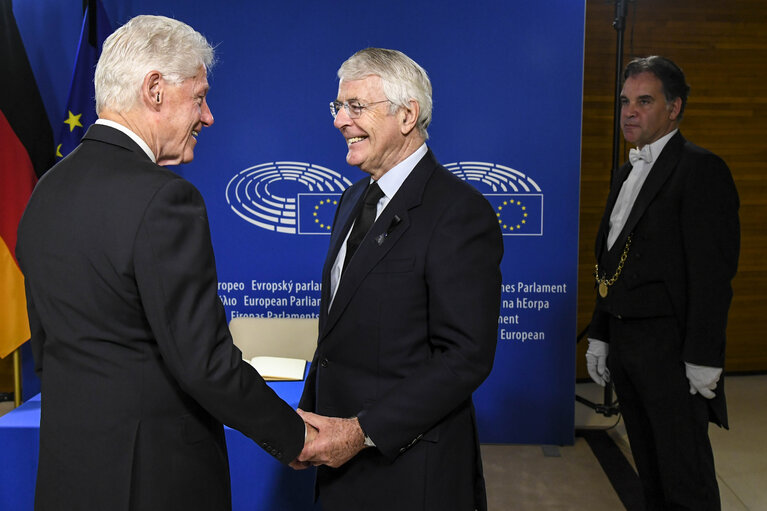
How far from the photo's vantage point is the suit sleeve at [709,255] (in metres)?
2.19

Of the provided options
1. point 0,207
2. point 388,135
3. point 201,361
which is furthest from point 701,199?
point 0,207

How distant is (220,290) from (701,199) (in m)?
2.46

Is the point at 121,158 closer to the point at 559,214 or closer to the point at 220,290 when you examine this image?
the point at 220,290

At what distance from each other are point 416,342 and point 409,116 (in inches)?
22.2

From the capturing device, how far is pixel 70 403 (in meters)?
1.26

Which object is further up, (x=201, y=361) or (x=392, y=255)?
(x=392, y=255)

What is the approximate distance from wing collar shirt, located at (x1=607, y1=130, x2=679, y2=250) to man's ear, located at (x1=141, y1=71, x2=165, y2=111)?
70.8 inches

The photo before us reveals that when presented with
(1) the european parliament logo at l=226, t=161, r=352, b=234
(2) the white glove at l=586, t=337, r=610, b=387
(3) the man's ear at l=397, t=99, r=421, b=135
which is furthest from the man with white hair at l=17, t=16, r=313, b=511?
(1) the european parliament logo at l=226, t=161, r=352, b=234

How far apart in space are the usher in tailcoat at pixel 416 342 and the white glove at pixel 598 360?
1215 mm

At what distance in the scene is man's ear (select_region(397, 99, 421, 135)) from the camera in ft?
5.37

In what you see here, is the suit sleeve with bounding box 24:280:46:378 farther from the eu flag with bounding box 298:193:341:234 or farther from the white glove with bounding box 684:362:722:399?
the eu flag with bounding box 298:193:341:234

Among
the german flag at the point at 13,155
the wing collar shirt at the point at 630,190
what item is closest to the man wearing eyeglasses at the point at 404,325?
the wing collar shirt at the point at 630,190

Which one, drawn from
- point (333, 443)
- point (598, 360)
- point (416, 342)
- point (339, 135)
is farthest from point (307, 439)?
point (339, 135)

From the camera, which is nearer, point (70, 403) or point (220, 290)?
point (70, 403)
